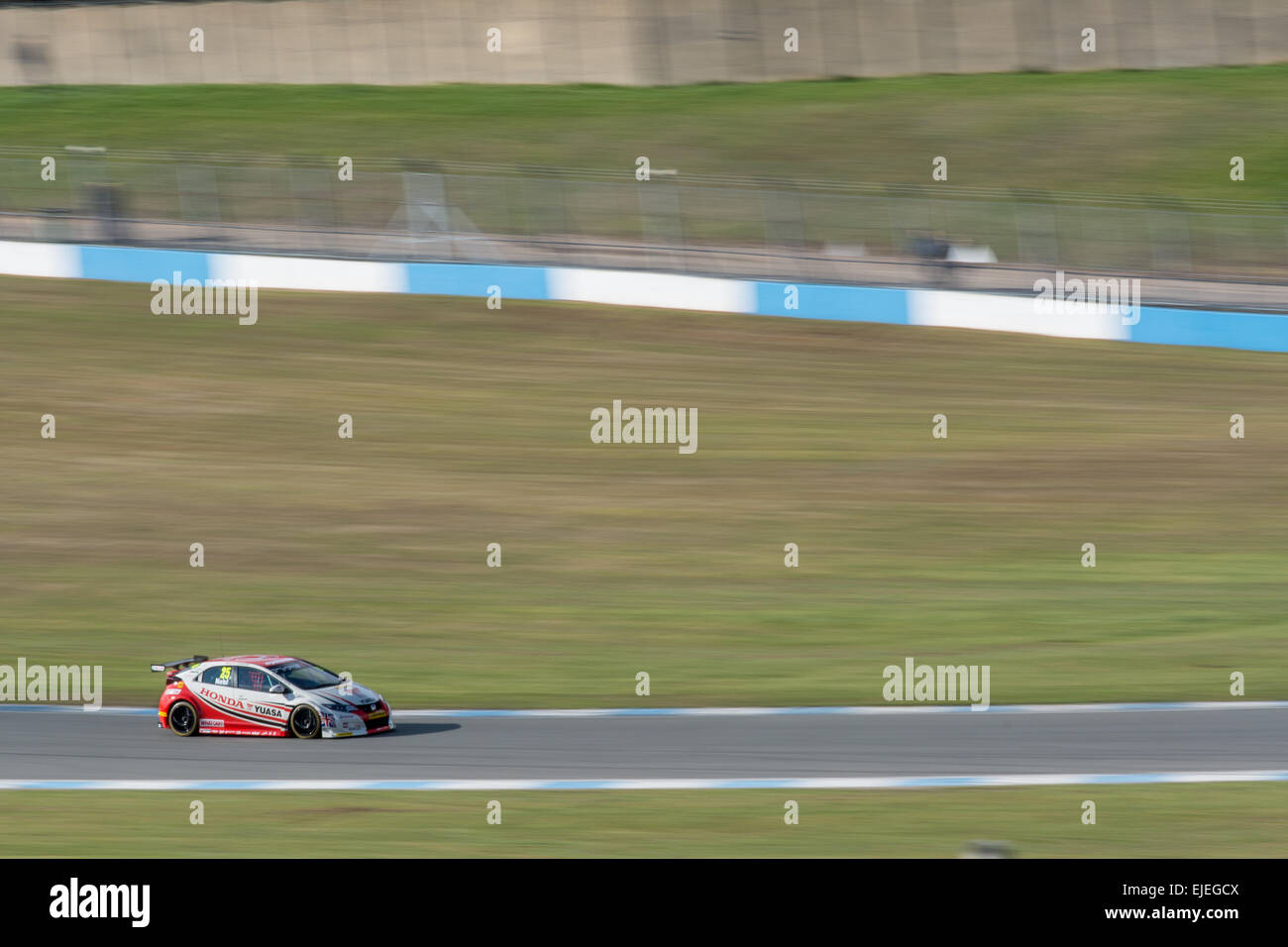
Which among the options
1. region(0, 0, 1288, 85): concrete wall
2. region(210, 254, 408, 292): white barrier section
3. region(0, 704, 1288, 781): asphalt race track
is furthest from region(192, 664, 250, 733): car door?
region(0, 0, 1288, 85): concrete wall

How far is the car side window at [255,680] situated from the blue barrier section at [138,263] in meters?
15.4

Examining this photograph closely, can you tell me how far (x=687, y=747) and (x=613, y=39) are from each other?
1201 inches

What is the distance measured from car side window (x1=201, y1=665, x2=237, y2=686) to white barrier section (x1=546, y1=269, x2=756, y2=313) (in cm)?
1417

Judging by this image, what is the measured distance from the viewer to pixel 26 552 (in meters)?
17.5

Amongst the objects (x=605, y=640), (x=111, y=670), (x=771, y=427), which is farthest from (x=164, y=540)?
(x=771, y=427)

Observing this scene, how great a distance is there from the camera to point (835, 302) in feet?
83.9

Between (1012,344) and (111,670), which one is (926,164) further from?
(111,670)

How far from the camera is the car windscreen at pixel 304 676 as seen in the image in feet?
40.3

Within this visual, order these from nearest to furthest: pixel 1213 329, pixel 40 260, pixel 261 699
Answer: pixel 261 699 < pixel 1213 329 < pixel 40 260

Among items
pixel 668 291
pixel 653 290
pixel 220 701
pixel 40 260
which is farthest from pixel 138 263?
pixel 220 701

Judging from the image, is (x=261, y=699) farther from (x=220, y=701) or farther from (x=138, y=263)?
(x=138, y=263)

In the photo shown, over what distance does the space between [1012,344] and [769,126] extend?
12.6m

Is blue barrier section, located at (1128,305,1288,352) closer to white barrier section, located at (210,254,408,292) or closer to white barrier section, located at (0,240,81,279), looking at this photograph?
white barrier section, located at (210,254,408,292)
